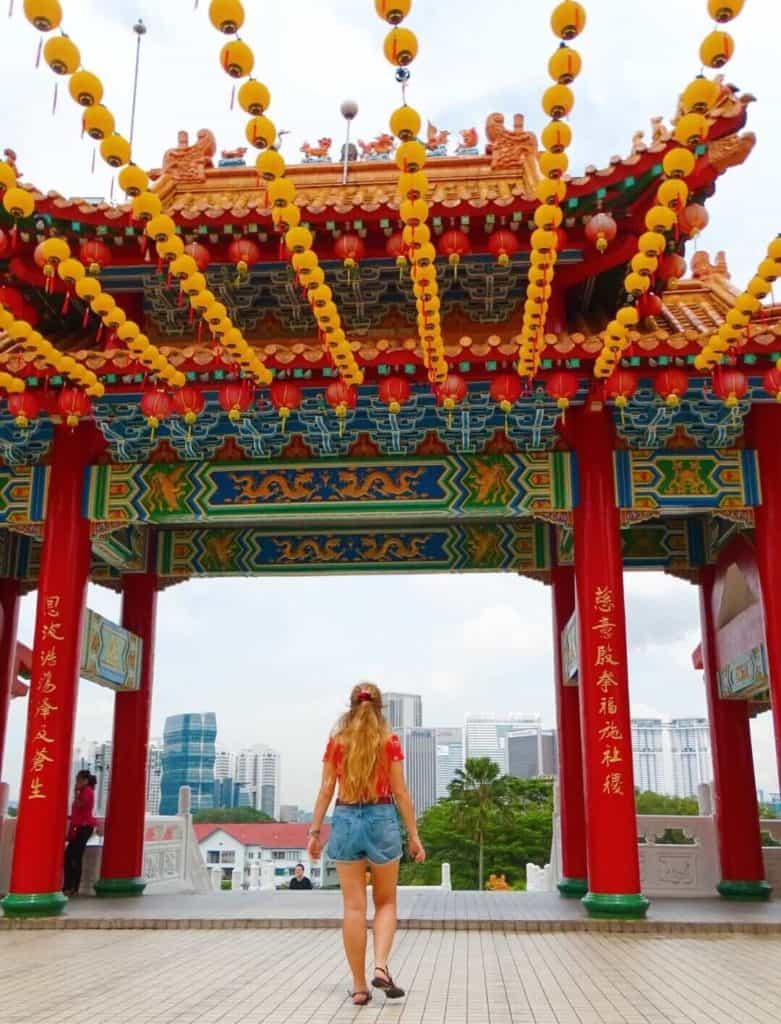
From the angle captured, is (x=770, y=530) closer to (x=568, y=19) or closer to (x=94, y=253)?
(x=568, y=19)

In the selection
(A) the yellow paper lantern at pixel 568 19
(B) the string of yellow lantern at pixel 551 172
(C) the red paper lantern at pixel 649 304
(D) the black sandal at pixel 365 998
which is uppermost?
(C) the red paper lantern at pixel 649 304

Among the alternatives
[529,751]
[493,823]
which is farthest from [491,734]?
[493,823]

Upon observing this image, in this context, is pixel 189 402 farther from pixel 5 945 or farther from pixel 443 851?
pixel 443 851

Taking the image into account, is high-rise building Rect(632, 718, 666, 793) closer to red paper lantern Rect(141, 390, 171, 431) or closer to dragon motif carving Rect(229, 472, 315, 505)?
dragon motif carving Rect(229, 472, 315, 505)

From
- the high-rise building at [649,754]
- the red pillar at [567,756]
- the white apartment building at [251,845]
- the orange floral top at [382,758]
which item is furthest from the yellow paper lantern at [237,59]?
the high-rise building at [649,754]

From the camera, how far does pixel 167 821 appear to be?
44.6 feet

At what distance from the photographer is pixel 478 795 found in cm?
4550

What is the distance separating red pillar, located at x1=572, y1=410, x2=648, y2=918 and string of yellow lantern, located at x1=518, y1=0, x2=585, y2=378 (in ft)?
4.77

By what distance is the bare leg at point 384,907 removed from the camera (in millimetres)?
5340

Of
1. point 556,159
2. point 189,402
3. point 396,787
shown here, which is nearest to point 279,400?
point 189,402

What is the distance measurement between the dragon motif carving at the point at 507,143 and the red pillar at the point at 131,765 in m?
6.57

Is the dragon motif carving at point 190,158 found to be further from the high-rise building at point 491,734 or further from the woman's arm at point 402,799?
the high-rise building at point 491,734

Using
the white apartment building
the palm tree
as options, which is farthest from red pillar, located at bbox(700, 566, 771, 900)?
the white apartment building

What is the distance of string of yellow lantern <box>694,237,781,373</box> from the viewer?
23.2 ft
